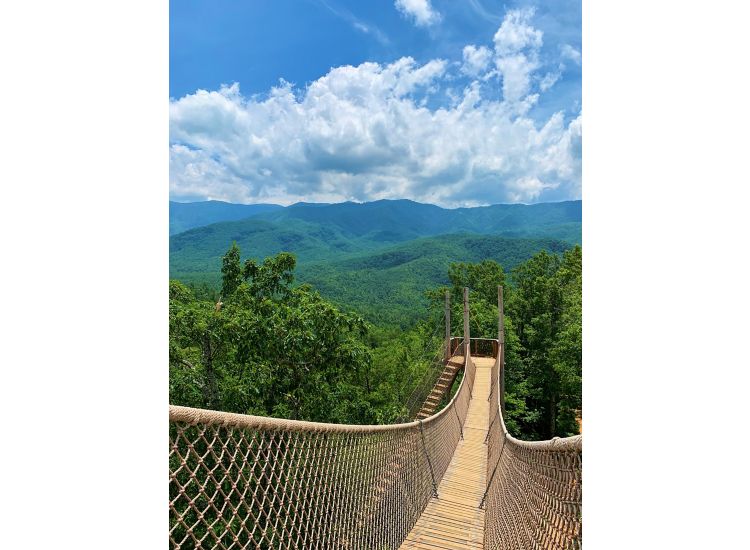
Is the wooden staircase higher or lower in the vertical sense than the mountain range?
lower

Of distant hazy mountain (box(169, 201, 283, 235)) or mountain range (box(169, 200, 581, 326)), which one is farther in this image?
distant hazy mountain (box(169, 201, 283, 235))

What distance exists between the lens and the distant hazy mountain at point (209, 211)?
496 feet

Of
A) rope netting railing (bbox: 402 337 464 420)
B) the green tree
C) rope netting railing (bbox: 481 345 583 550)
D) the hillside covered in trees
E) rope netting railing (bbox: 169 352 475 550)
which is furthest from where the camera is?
rope netting railing (bbox: 402 337 464 420)

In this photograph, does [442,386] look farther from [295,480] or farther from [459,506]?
[295,480]

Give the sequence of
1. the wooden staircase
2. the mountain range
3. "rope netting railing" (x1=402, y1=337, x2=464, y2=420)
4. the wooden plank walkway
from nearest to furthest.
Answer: the wooden plank walkway
"rope netting railing" (x1=402, y1=337, x2=464, y2=420)
the wooden staircase
the mountain range

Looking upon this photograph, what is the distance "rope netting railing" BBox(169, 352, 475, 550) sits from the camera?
2.55 feet

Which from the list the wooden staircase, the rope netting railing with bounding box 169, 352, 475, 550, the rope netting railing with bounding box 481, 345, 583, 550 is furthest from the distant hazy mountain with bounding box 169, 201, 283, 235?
the rope netting railing with bounding box 481, 345, 583, 550

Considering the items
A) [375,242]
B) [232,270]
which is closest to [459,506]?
[232,270]

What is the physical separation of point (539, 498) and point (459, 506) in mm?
1580

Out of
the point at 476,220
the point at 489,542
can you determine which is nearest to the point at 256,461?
the point at 489,542

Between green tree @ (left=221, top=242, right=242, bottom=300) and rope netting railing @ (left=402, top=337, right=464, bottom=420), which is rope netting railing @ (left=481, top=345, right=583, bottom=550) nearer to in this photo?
rope netting railing @ (left=402, top=337, right=464, bottom=420)

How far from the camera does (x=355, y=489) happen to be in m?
1.53

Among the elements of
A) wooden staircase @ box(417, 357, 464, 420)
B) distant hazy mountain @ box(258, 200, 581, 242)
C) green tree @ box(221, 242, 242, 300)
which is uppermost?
distant hazy mountain @ box(258, 200, 581, 242)
